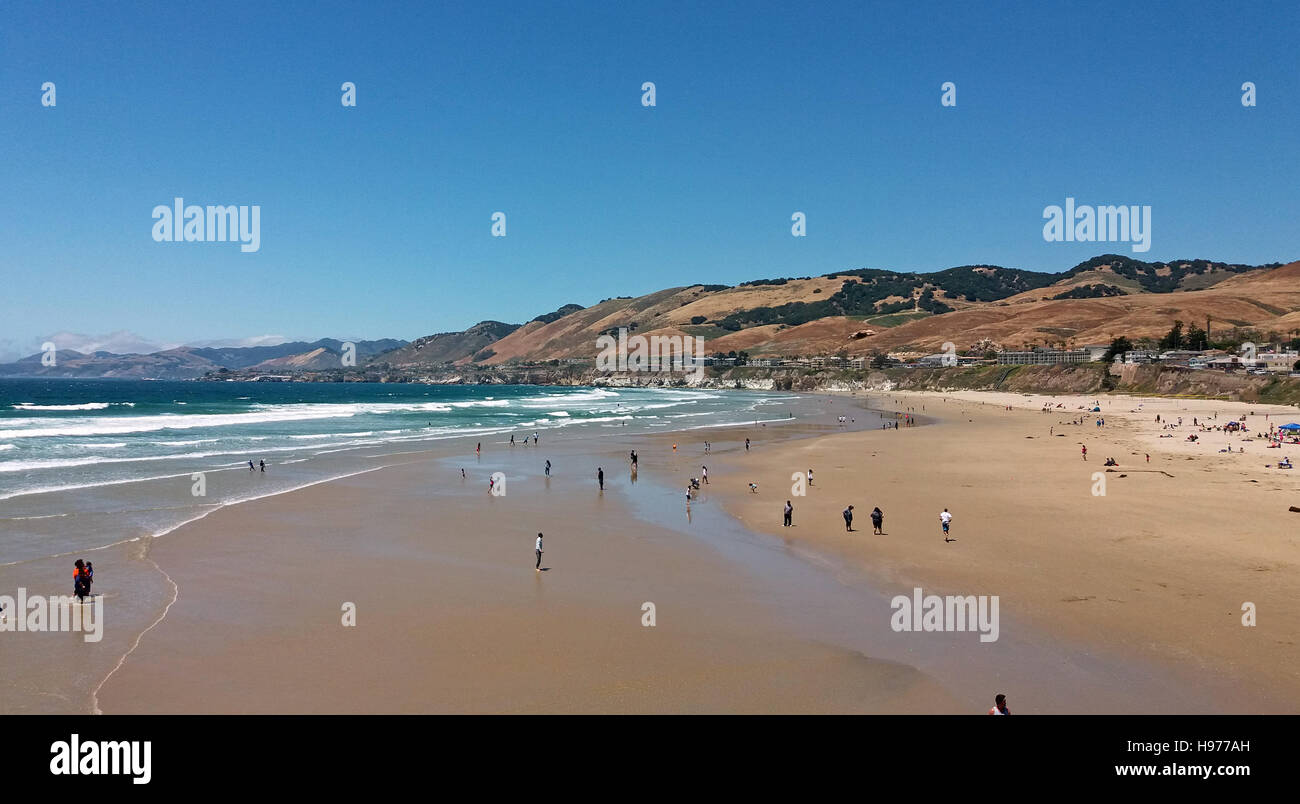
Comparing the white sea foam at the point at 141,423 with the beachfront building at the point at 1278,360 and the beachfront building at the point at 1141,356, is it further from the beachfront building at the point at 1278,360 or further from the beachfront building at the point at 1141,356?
the beachfront building at the point at 1278,360

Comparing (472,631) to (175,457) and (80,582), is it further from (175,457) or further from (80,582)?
(175,457)

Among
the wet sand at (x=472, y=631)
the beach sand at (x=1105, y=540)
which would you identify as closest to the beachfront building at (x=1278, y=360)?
the beach sand at (x=1105, y=540)

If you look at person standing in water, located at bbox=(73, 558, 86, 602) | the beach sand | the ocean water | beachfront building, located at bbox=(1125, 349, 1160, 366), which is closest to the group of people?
person standing in water, located at bbox=(73, 558, 86, 602)

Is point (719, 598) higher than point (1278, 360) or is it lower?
lower

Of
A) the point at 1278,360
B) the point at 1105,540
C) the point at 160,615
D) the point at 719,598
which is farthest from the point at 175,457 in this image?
the point at 1278,360
